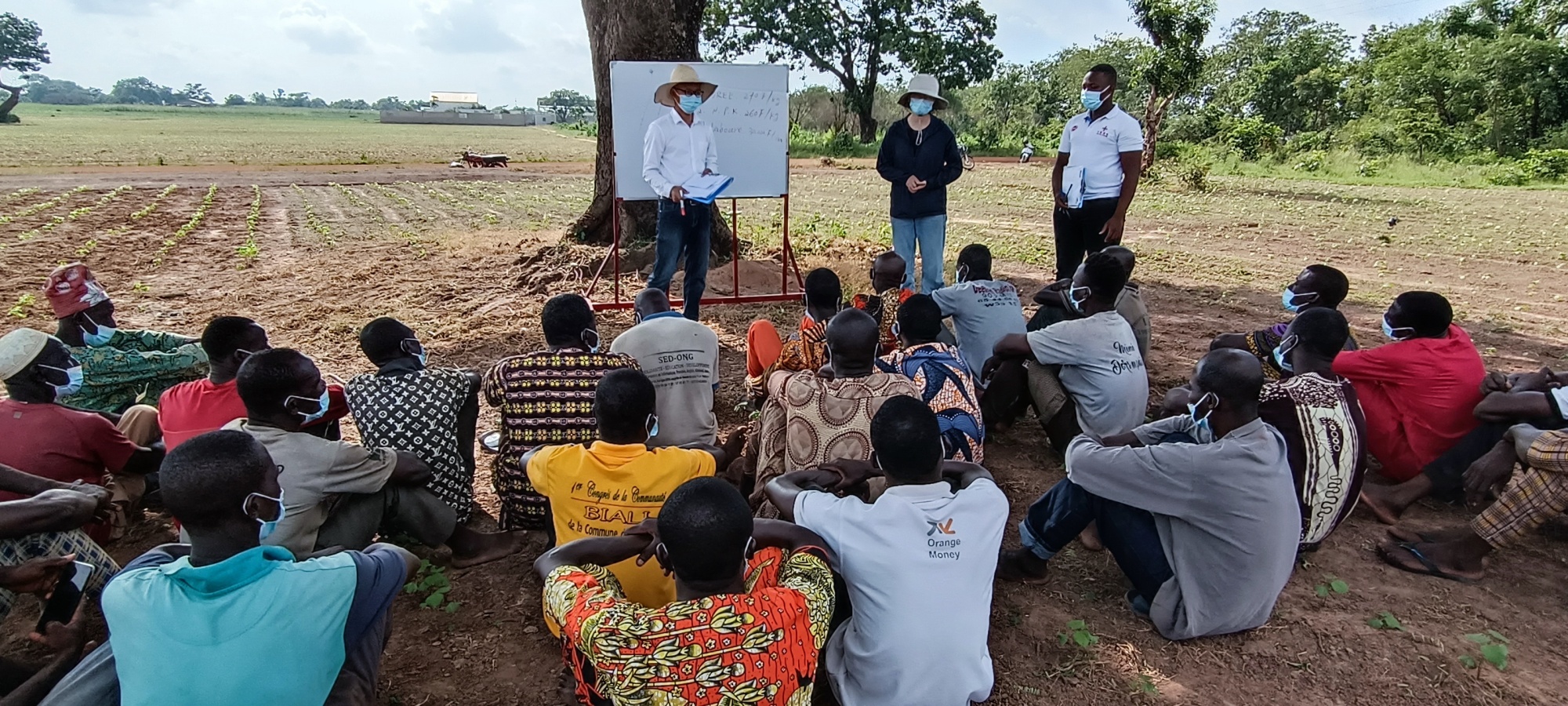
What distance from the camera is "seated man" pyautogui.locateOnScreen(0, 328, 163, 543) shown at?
125 inches

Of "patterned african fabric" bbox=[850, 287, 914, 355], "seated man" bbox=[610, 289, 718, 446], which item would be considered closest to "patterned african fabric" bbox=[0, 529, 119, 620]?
"seated man" bbox=[610, 289, 718, 446]

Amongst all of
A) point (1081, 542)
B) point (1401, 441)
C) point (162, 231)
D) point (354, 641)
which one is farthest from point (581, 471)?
point (162, 231)

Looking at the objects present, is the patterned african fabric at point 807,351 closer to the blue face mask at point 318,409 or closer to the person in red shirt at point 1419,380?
the blue face mask at point 318,409

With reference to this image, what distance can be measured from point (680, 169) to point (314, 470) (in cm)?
435

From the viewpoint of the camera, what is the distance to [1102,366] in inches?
167

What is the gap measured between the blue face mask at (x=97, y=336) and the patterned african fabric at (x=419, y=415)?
1.83 metres

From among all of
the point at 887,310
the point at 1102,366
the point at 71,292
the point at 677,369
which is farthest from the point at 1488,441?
the point at 71,292

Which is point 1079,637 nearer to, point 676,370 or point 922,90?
point 676,370

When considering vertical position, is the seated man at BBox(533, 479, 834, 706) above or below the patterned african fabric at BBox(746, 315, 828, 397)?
below

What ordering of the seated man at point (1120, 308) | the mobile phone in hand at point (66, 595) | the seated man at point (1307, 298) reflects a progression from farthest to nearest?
1. the seated man at point (1120, 308)
2. the seated man at point (1307, 298)
3. the mobile phone in hand at point (66, 595)

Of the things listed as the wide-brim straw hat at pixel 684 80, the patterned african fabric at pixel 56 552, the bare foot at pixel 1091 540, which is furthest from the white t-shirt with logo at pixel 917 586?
the wide-brim straw hat at pixel 684 80

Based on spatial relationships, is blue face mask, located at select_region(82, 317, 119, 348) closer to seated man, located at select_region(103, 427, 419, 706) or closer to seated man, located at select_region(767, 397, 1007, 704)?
seated man, located at select_region(103, 427, 419, 706)

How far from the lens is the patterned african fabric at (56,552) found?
2.75 metres

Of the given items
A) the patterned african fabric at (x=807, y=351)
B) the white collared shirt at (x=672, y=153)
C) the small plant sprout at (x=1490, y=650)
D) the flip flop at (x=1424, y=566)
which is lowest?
the small plant sprout at (x=1490, y=650)
